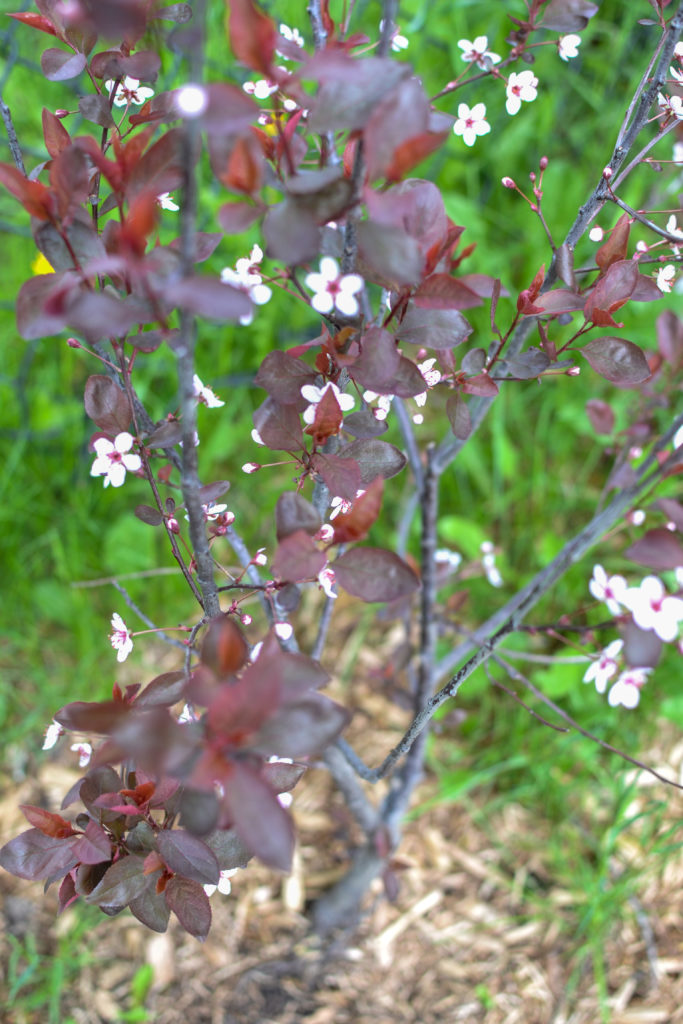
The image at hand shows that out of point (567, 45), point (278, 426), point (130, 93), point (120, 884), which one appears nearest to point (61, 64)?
point (130, 93)

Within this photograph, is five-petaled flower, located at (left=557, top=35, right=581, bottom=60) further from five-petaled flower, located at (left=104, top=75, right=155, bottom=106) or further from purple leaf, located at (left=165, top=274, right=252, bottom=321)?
purple leaf, located at (left=165, top=274, right=252, bottom=321)

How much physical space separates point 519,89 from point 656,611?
0.54m

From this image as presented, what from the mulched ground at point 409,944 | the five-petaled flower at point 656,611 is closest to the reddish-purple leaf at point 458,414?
the five-petaled flower at point 656,611

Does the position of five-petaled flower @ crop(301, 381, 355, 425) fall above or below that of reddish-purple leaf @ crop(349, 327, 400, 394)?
below

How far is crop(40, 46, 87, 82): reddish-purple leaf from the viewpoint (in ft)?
2.23

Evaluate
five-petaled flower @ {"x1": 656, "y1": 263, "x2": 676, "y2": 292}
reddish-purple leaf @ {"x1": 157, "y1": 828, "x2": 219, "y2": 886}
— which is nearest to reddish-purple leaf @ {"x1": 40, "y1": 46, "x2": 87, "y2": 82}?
five-petaled flower @ {"x1": 656, "y1": 263, "x2": 676, "y2": 292}

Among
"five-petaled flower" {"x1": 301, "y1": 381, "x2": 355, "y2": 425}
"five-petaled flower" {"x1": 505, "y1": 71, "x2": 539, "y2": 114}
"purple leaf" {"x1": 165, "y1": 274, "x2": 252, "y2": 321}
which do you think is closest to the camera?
"purple leaf" {"x1": 165, "y1": 274, "x2": 252, "y2": 321}

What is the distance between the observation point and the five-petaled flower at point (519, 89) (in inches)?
30.6

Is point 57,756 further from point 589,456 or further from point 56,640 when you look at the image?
point 589,456

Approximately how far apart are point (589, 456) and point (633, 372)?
127cm

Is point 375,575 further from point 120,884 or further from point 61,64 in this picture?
point 61,64

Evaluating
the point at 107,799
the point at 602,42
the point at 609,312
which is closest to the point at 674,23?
the point at 609,312

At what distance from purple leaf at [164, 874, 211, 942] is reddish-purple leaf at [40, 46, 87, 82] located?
2.38ft

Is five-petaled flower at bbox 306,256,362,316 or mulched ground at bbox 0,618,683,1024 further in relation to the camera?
mulched ground at bbox 0,618,683,1024
